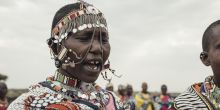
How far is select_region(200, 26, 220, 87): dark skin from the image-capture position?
157 inches

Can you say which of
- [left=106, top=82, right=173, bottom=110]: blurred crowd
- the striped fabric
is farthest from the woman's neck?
[left=106, top=82, right=173, bottom=110]: blurred crowd

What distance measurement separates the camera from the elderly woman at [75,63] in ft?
12.1

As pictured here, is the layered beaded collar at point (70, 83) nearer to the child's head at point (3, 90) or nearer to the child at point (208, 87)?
the child at point (208, 87)

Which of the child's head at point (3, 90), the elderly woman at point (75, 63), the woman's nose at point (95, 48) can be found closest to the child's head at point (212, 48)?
the elderly woman at point (75, 63)

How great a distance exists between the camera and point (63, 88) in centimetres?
378

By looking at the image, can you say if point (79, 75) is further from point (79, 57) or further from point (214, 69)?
point (214, 69)

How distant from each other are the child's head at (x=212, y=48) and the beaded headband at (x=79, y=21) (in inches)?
38.5

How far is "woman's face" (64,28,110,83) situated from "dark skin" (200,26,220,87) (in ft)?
3.09

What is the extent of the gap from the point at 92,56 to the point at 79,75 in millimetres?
200

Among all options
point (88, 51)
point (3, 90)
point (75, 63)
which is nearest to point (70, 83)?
point (75, 63)

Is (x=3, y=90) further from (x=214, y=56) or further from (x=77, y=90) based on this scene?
(x=214, y=56)

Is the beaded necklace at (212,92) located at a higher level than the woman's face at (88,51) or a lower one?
lower

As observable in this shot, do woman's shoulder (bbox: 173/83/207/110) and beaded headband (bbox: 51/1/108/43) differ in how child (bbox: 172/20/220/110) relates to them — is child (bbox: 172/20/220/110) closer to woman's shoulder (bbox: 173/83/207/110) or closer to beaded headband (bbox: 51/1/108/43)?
woman's shoulder (bbox: 173/83/207/110)

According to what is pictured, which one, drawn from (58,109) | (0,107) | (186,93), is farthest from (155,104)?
(58,109)
